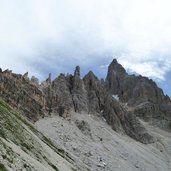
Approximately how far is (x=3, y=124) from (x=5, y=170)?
24957 millimetres

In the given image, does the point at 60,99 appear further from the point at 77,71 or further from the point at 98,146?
the point at 98,146

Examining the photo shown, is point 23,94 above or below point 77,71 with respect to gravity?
below

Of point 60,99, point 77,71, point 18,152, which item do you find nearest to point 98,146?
point 60,99

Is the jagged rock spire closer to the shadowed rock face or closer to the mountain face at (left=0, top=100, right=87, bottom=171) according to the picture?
the shadowed rock face

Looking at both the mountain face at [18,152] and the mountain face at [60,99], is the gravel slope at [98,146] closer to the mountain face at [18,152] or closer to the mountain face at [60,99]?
the mountain face at [60,99]

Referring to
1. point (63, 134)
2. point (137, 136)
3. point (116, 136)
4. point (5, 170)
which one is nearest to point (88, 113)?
point (116, 136)

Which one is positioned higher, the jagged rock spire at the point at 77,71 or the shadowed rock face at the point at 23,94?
the jagged rock spire at the point at 77,71

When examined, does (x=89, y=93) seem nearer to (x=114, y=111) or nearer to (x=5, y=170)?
(x=114, y=111)

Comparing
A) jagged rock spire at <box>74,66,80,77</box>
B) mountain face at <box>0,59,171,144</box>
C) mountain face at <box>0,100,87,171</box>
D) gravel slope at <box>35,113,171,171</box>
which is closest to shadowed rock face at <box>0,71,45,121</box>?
mountain face at <box>0,59,171,144</box>

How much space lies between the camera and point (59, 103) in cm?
16200

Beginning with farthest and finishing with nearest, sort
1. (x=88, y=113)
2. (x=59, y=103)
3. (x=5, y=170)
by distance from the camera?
1. (x=88, y=113)
2. (x=59, y=103)
3. (x=5, y=170)

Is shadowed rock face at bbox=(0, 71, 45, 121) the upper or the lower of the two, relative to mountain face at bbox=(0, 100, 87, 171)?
upper

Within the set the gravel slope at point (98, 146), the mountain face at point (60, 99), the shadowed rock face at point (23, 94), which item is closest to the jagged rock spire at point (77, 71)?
the mountain face at point (60, 99)

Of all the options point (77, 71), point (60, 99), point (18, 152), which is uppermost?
point (77, 71)
